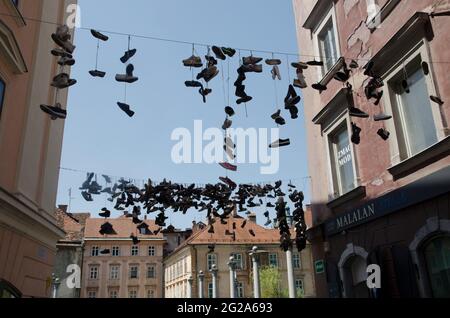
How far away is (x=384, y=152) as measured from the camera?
912 cm

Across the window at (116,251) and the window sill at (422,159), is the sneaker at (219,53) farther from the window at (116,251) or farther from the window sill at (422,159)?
the window at (116,251)

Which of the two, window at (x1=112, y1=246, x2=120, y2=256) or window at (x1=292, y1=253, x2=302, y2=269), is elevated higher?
window at (x1=112, y1=246, x2=120, y2=256)

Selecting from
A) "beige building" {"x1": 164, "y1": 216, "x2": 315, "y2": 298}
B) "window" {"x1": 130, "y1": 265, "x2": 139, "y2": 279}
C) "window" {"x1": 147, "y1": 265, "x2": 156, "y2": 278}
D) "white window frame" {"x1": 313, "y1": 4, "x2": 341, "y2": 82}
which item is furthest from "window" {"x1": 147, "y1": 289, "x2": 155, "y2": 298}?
"white window frame" {"x1": 313, "y1": 4, "x2": 341, "y2": 82}

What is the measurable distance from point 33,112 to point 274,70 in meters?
5.59

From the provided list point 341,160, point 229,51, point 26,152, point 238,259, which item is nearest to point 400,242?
point 341,160

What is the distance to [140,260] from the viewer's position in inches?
2330

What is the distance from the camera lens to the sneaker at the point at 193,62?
7.43m

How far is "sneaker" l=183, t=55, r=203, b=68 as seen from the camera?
24.4 ft

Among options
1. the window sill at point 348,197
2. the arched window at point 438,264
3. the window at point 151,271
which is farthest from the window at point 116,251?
the arched window at point 438,264

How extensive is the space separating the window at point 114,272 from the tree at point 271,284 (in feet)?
68.3

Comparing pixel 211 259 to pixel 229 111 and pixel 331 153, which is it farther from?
pixel 229 111

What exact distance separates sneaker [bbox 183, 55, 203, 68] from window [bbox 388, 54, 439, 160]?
3882mm

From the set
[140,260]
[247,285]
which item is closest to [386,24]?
[247,285]

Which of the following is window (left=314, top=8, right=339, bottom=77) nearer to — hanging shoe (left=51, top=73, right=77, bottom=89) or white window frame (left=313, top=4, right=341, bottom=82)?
white window frame (left=313, top=4, right=341, bottom=82)
